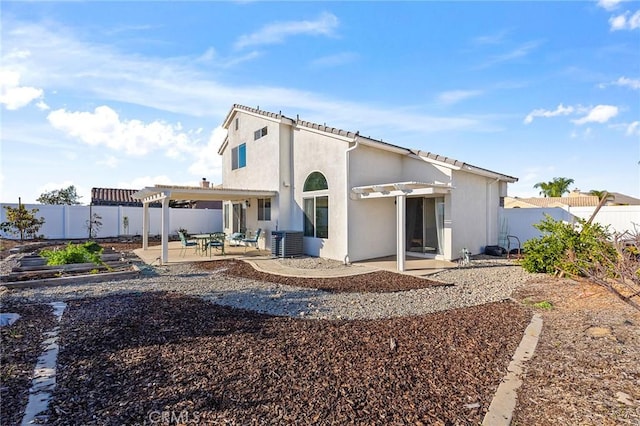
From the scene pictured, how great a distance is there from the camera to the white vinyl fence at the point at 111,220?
75.5ft

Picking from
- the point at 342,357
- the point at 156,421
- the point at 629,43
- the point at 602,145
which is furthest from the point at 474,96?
the point at 156,421

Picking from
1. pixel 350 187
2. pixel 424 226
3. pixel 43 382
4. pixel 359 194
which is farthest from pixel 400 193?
pixel 43 382

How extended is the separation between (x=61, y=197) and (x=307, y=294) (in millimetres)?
35659

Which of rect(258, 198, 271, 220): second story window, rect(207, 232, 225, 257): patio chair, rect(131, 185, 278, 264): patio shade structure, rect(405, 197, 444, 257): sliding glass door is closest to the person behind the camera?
rect(131, 185, 278, 264): patio shade structure

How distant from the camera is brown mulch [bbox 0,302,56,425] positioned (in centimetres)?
330

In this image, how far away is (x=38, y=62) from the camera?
7.96 metres

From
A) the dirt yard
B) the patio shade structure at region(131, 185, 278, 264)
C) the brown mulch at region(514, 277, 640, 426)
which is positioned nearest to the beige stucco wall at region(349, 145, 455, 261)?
the patio shade structure at region(131, 185, 278, 264)

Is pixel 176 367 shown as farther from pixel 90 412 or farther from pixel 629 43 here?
pixel 629 43

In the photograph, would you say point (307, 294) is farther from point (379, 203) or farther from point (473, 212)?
point (473, 212)

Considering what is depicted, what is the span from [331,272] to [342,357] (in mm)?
6657

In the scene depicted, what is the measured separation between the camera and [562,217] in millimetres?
16484

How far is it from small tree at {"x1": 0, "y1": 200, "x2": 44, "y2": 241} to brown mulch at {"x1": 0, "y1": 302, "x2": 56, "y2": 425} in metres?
17.9

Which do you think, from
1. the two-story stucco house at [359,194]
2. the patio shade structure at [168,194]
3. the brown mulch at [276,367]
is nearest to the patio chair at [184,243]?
the patio shade structure at [168,194]

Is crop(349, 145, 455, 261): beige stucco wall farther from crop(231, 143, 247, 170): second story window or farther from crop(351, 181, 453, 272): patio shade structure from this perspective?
crop(231, 143, 247, 170): second story window
